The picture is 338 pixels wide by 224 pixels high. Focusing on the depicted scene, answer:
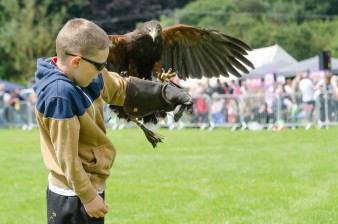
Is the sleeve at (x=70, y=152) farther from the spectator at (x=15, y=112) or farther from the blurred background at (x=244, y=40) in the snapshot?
the spectator at (x=15, y=112)

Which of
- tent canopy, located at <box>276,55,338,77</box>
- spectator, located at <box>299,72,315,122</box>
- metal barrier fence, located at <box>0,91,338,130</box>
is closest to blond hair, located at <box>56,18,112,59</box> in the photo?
metal barrier fence, located at <box>0,91,338,130</box>

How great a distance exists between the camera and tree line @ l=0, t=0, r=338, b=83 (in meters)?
51.0

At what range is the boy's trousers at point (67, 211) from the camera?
4289 mm

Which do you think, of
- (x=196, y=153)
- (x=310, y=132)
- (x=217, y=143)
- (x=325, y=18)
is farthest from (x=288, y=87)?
(x=325, y=18)

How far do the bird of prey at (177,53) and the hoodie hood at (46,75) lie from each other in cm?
353

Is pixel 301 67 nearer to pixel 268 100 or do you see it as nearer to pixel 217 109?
pixel 217 109

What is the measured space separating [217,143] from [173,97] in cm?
1304

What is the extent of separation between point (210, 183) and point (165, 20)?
181 feet

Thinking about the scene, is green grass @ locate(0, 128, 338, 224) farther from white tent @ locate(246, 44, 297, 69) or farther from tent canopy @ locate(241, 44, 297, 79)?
white tent @ locate(246, 44, 297, 69)

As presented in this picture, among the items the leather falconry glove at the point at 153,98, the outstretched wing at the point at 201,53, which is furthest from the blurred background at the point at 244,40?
the leather falconry glove at the point at 153,98

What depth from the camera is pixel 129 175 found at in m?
11.8

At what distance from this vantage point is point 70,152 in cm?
408

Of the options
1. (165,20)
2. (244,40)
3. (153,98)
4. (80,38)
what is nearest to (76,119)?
(80,38)

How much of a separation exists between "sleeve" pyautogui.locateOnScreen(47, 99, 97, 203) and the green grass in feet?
11.7
